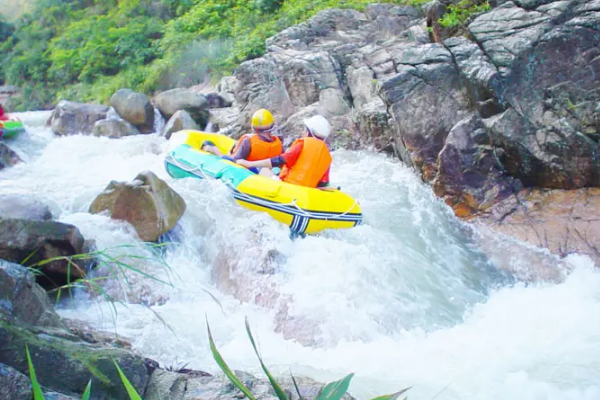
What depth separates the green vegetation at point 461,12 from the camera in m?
6.97

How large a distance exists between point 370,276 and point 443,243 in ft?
4.38

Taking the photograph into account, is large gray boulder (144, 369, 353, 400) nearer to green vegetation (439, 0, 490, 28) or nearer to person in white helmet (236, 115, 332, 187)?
person in white helmet (236, 115, 332, 187)

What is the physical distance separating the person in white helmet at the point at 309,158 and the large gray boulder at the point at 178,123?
4.98m

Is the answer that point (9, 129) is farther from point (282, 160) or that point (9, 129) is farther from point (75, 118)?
point (282, 160)

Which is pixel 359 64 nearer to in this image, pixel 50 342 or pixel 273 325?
pixel 273 325

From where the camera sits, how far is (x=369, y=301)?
15.3ft

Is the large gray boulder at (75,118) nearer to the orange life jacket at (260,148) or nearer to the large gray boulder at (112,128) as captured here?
the large gray boulder at (112,128)

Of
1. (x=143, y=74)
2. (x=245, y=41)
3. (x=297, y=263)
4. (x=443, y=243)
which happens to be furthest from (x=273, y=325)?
(x=143, y=74)

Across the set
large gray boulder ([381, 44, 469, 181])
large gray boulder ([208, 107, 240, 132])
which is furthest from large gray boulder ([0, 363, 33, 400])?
large gray boulder ([208, 107, 240, 132])

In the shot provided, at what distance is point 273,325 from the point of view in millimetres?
4430

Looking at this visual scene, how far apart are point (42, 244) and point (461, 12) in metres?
5.76

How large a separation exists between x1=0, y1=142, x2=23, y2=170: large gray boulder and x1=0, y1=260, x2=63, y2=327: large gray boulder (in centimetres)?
684

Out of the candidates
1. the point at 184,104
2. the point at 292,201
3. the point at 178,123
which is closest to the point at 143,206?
the point at 292,201

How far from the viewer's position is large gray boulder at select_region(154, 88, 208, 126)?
11039 millimetres
